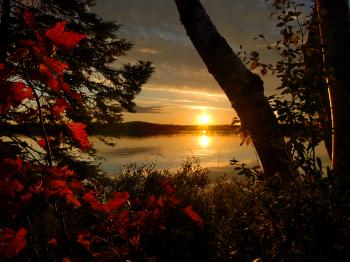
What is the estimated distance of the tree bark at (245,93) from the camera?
316 centimetres

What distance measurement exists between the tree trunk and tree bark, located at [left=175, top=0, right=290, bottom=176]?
430 mm

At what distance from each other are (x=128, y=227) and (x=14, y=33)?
8.48 meters

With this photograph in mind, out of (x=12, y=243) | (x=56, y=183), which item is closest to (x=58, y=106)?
(x=56, y=183)

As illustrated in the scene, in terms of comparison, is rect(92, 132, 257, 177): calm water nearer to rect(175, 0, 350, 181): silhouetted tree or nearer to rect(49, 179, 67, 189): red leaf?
rect(175, 0, 350, 181): silhouetted tree

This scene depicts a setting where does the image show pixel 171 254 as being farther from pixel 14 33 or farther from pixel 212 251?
pixel 14 33

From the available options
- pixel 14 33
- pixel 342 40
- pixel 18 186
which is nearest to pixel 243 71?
pixel 342 40

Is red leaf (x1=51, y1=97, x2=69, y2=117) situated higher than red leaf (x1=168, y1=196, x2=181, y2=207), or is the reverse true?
red leaf (x1=51, y1=97, x2=69, y2=117)

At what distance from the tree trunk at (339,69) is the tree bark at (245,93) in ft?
1.41

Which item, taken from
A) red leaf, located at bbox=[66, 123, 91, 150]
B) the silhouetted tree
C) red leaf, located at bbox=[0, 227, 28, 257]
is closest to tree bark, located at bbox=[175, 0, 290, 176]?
the silhouetted tree

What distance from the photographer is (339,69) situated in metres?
3.11

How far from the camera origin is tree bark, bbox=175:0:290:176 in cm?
316

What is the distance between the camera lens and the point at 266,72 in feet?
13.2

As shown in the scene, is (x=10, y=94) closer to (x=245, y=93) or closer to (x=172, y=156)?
(x=245, y=93)

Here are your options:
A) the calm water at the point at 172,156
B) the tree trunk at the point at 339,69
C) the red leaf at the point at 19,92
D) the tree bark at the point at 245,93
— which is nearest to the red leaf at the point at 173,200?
the tree bark at the point at 245,93
